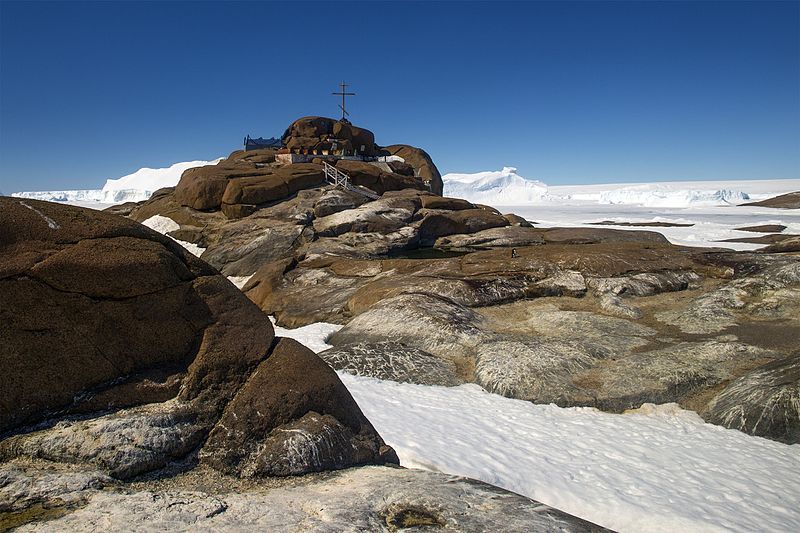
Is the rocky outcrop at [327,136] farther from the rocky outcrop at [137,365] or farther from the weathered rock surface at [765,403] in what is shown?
the rocky outcrop at [137,365]

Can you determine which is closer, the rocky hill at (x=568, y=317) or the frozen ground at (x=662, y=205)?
the rocky hill at (x=568, y=317)

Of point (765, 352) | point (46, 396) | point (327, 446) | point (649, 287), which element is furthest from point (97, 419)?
point (649, 287)

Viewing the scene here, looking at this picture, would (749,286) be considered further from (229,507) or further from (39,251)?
(39,251)

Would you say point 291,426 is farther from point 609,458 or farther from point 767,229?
point 767,229

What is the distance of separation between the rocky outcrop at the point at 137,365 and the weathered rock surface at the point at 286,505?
387mm

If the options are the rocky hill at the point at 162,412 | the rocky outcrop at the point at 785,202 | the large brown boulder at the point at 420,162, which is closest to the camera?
the rocky hill at the point at 162,412

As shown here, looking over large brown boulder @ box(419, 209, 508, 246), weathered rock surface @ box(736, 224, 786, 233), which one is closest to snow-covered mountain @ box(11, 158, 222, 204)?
large brown boulder @ box(419, 209, 508, 246)

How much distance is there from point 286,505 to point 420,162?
67.9 m

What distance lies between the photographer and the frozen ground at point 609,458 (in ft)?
25.1

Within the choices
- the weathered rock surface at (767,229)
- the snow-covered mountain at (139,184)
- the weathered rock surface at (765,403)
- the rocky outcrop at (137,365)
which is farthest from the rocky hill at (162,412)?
the snow-covered mountain at (139,184)

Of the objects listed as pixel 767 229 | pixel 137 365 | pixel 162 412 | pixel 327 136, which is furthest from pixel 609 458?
pixel 327 136

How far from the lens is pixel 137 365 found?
22.0ft

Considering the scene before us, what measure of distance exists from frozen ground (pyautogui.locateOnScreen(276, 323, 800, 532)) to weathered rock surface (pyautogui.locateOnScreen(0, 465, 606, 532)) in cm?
223

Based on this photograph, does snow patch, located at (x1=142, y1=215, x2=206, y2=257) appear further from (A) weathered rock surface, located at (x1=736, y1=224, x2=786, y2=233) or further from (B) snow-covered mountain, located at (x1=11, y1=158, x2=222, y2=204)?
(B) snow-covered mountain, located at (x1=11, y1=158, x2=222, y2=204)
